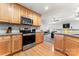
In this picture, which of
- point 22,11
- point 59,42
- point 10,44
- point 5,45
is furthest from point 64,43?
point 22,11

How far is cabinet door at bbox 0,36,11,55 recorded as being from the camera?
2.78m

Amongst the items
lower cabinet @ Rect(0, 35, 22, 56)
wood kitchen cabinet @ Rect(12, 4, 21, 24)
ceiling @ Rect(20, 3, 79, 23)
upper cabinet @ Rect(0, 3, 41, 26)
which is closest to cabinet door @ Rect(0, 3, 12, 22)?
upper cabinet @ Rect(0, 3, 41, 26)

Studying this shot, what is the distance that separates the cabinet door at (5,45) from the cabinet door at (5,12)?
722 millimetres

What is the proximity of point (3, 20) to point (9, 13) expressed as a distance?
1.43ft

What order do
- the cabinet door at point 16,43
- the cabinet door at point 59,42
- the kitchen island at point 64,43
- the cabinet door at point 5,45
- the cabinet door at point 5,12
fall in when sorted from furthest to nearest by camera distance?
the cabinet door at point 59,42 < the cabinet door at point 16,43 < the cabinet door at point 5,12 < the kitchen island at point 64,43 < the cabinet door at point 5,45

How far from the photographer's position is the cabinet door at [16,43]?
3287 millimetres

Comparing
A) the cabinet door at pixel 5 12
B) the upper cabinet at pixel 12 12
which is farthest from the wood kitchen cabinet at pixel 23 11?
the cabinet door at pixel 5 12

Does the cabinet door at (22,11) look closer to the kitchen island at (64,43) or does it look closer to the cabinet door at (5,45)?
the cabinet door at (5,45)

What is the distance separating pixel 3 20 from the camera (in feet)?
10.6

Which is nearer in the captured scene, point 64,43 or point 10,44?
point 10,44

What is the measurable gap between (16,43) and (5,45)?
0.58 meters

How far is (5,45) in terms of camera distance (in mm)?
2928

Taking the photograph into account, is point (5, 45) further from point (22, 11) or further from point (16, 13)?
point (22, 11)

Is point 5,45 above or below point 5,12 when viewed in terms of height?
below
